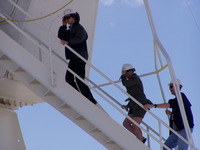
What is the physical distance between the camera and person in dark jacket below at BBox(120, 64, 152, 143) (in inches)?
279

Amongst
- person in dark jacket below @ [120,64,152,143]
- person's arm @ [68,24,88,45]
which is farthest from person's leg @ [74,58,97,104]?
person in dark jacket below @ [120,64,152,143]

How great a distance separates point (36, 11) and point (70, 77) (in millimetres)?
1917

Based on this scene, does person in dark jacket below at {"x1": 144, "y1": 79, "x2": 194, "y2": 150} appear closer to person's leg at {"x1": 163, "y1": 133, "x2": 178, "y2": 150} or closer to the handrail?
person's leg at {"x1": 163, "y1": 133, "x2": 178, "y2": 150}

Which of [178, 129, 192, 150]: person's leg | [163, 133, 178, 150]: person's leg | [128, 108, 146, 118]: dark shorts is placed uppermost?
[128, 108, 146, 118]: dark shorts

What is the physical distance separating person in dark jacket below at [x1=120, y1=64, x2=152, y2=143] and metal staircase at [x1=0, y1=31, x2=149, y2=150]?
597 millimetres

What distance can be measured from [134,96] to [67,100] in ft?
4.15

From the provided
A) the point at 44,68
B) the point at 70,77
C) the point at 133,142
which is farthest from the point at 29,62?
the point at 133,142

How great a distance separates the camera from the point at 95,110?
21.6 ft

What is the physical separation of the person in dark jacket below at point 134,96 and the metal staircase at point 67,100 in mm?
597

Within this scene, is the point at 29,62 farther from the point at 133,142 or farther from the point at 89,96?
the point at 133,142

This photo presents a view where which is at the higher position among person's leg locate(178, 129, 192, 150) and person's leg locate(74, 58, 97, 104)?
person's leg locate(74, 58, 97, 104)

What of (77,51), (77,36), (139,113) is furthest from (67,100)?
(139,113)

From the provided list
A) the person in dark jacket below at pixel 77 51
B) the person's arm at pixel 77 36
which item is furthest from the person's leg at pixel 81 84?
the person's arm at pixel 77 36

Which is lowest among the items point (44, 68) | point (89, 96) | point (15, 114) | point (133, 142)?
Result: point (133, 142)
